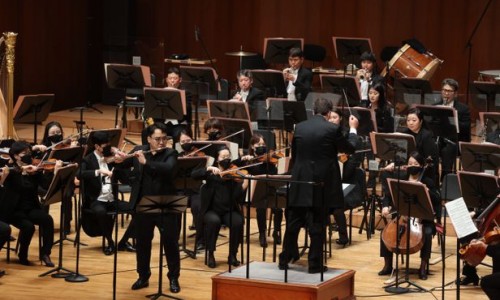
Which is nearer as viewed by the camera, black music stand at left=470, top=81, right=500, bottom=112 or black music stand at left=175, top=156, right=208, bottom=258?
black music stand at left=175, top=156, right=208, bottom=258

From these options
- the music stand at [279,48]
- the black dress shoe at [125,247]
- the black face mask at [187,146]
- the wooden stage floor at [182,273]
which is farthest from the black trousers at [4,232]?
the music stand at [279,48]

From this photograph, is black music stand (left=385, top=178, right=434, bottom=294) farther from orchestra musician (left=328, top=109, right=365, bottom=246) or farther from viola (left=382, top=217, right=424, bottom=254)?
orchestra musician (left=328, top=109, right=365, bottom=246)

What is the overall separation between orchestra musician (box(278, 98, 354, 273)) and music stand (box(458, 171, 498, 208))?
111 cm

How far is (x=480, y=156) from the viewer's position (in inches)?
370

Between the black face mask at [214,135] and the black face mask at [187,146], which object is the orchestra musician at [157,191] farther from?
the black face mask at [214,135]

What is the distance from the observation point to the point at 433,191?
908 cm

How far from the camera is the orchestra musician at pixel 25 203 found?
896 cm

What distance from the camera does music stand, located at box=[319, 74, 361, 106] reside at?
11.7 meters

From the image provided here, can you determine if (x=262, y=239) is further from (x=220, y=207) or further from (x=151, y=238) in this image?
(x=151, y=238)

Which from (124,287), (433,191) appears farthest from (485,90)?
(124,287)

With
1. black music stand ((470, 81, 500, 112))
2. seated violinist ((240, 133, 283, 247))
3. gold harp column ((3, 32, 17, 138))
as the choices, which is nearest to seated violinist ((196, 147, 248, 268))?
seated violinist ((240, 133, 283, 247))

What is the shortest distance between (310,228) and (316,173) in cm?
44

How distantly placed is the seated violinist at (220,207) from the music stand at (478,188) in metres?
2.02

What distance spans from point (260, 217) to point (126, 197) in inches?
97.1
